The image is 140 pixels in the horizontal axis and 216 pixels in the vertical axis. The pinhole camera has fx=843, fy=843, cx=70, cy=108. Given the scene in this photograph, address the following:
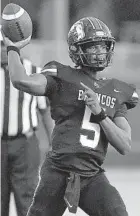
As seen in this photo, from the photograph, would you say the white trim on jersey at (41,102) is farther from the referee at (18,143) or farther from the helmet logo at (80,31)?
Result: the helmet logo at (80,31)

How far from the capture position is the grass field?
5.80 meters

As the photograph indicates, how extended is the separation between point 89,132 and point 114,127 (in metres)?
0.14

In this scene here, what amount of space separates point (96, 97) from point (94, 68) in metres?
0.26

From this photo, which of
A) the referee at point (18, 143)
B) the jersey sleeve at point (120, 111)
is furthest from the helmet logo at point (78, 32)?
the referee at point (18, 143)

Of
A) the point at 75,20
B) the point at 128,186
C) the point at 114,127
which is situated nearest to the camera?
the point at 114,127

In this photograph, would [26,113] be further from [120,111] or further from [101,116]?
[101,116]

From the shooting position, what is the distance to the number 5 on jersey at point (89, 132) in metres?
3.75

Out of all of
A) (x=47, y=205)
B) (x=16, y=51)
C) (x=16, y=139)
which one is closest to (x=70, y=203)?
(x=47, y=205)

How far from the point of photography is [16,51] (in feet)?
12.0

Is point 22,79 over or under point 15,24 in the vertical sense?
under

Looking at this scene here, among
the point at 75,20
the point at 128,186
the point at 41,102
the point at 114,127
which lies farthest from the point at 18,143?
the point at 75,20

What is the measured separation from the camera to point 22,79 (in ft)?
11.7

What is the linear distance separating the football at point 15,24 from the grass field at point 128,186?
1.98 m

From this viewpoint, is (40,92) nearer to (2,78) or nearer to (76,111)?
(76,111)
